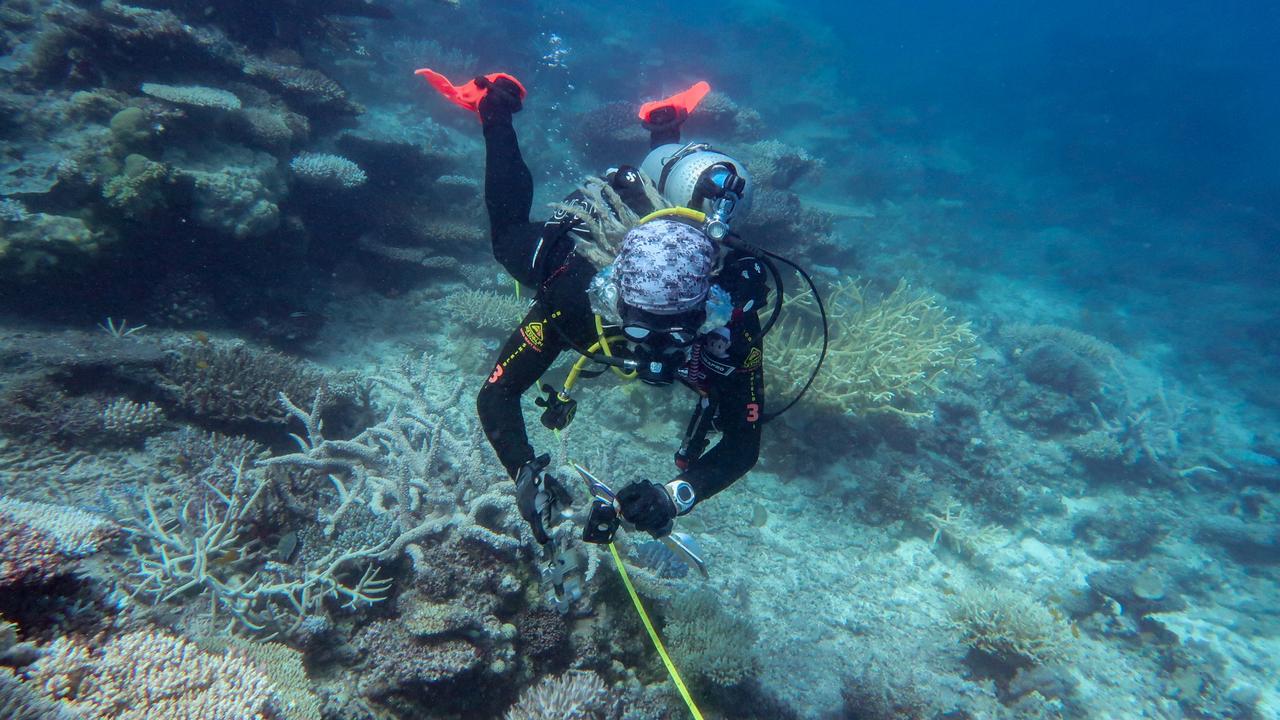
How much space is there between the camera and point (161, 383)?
469cm

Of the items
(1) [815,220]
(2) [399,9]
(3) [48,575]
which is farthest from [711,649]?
(2) [399,9]

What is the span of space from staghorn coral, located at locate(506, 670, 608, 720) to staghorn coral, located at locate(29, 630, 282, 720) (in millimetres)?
1246

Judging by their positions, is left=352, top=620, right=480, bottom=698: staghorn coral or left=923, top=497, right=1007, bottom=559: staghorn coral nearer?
left=352, top=620, right=480, bottom=698: staghorn coral

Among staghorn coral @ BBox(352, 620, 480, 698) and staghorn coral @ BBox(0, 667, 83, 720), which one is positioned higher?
staghorn coral @ BBox(0, 667, 83, 720)

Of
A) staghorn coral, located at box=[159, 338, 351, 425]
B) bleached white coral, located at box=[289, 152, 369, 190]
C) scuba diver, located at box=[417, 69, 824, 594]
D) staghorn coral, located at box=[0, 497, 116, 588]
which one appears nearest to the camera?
staghorn coral, located at box=[0, 497, 116, 588]

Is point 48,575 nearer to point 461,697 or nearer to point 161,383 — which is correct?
point 461,697

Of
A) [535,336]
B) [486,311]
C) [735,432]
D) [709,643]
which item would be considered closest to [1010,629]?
[709,643]

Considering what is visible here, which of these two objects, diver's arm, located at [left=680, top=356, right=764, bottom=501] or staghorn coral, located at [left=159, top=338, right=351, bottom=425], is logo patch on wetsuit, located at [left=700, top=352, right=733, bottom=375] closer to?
diver's arm, located at [left=680, top=356, right=764, bottom=501]

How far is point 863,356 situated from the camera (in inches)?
258

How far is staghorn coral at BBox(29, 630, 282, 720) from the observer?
1.76 metres

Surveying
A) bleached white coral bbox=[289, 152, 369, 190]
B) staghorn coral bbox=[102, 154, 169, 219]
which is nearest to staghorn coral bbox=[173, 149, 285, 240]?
staghorn coral bbox=[102, 154, 169, 219]

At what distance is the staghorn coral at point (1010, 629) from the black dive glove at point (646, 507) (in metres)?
4.73

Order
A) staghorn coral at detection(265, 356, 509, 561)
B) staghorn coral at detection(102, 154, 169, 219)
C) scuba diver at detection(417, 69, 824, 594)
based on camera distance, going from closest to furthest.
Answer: scuba diver at detection(417, 69, 824, 594) < staghorn coral at detection(265, 356, 509, 561) < staghorn coral at detection(102, 154, 169, 219)

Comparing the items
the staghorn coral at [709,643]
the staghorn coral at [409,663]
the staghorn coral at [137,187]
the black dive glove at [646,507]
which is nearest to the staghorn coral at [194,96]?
the staghorn coral at [137,187]
